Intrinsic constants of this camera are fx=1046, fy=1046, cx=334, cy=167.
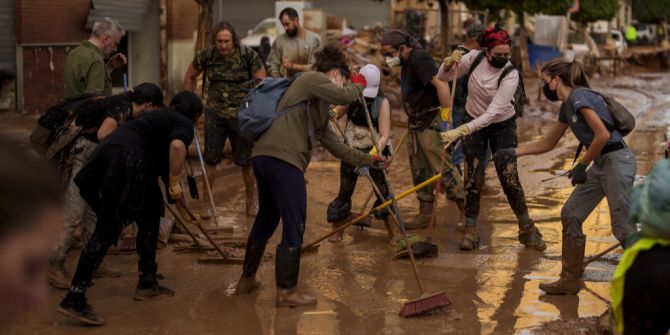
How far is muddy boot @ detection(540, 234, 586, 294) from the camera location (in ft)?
23.8

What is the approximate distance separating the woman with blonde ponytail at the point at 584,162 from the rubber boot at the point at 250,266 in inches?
78.8

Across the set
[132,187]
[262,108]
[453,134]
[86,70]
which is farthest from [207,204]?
[262,108]

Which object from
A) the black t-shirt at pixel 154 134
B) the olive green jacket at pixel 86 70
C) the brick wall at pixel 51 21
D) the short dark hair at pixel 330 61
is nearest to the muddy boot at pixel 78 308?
the black t-shirt at pixel 154 134

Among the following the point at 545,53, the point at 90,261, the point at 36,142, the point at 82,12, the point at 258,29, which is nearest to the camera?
the point at 90,261

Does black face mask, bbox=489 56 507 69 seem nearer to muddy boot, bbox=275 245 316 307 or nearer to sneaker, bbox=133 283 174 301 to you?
muddy boot, bbox=275 245 316 307

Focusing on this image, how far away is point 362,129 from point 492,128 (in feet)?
3.60

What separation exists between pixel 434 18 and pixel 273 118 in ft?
124

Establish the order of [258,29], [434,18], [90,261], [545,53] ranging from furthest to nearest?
[434,18]
[545,53]
[258,29]
[90,261]

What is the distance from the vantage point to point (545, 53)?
3853 cm

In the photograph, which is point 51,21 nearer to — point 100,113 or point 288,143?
point 100,113

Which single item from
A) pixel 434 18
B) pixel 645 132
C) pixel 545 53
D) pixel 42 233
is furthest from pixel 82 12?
pixel 434 18

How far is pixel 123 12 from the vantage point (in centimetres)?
1948

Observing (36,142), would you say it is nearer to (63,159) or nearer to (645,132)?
(63,159)

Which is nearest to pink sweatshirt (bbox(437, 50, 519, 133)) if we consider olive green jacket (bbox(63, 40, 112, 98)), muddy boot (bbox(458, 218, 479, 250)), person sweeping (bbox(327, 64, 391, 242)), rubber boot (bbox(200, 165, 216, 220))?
person sweeping (bbox(327, 64, 391, 242))
